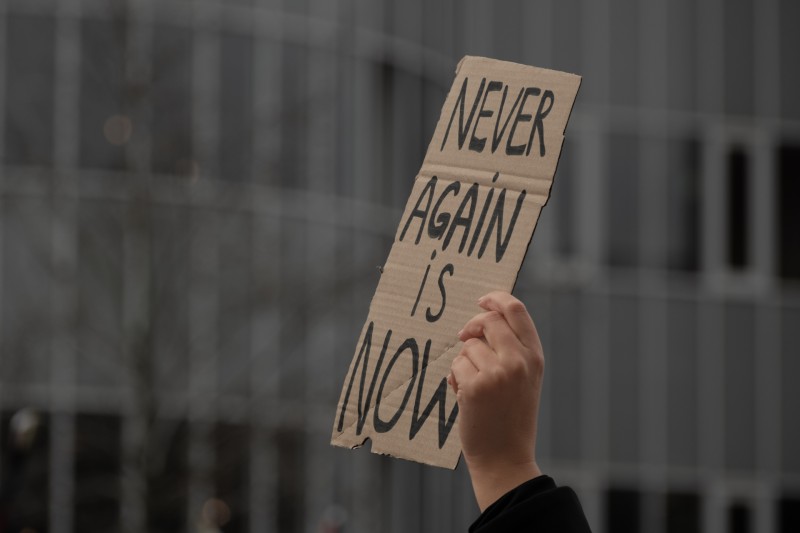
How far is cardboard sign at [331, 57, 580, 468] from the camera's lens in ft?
11.3

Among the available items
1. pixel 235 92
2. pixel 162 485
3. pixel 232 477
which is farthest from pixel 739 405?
pixel 162 485

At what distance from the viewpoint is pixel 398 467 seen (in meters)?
22.6

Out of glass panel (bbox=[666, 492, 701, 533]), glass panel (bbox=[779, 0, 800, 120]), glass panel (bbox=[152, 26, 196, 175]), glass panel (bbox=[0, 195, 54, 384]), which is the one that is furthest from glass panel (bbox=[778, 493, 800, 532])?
glass panel (bbox=[0, 195, 54, 384])

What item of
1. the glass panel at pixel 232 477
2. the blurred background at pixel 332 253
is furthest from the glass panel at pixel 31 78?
the glass panel at pixel 232 477

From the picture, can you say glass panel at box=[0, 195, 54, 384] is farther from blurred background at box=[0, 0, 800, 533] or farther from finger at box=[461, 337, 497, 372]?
finger at box=[461, 337, 497, 372]

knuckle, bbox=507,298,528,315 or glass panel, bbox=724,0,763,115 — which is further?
glass panel, bbox=724,0,763,115

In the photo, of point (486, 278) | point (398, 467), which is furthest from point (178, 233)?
point (486, 278)

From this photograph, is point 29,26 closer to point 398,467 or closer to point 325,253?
point 325,253

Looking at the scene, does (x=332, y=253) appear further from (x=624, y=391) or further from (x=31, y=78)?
(x=624, y=391)

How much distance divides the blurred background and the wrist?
426 inches

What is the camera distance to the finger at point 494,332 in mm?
2889

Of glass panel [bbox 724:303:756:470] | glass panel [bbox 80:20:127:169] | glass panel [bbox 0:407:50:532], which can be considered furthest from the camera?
glass panel [bbox 724:303:756:470]

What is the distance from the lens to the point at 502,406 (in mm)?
2869

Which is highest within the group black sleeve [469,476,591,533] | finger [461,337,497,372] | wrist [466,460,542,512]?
finger [461,337,497,372]
